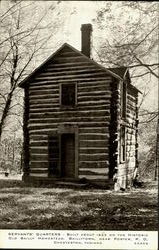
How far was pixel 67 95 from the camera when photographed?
10164mm

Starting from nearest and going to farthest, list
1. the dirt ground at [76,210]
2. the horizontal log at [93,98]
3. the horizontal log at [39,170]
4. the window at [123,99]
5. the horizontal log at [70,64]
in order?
the dirt ground at [76,210]
the horizontal log at [93,98]
the horizontal log at [70,64]
the horizontal log at [39,170]
the window at [123,99]

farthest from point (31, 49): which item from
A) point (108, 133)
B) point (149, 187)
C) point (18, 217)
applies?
point (18, 217)

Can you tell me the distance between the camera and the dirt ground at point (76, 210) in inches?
226

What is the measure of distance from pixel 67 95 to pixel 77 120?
2.30 feet

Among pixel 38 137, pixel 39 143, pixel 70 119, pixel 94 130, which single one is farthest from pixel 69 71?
pixel 39 143

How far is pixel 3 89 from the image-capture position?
1126 centimetres

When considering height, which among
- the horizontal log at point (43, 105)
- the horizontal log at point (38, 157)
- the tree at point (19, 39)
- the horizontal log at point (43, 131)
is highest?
the tree at point (19, 39)

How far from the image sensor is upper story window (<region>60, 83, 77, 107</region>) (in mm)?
10121

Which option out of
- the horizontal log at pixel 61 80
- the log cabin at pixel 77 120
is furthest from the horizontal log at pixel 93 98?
the horizontal log at pixel 61 80

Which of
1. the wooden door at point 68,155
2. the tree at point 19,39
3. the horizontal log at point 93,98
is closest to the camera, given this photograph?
the tree at point 19,39

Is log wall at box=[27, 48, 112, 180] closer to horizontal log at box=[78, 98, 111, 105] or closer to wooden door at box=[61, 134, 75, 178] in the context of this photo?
horizontal log at box=[78, 98, 111, 105]

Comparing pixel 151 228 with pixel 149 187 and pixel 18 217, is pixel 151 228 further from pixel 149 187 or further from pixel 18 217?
pixel 149 187

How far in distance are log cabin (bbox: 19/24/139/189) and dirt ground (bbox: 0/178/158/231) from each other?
115 centimetres

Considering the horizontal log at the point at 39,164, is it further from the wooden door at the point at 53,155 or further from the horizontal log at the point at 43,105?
the horizontal log at the point at 43,105
